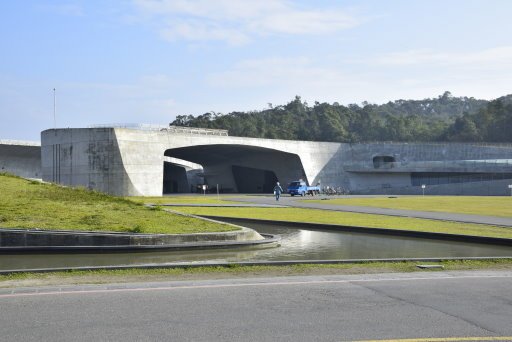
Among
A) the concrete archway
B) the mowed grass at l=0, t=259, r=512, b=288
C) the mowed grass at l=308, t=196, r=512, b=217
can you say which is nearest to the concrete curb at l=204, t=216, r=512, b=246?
the mowed grass at l=0, t=259, r=512, b=288

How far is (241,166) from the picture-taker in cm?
8444

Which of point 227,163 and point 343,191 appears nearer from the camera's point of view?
point 343,191

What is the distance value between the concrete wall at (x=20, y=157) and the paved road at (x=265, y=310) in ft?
239

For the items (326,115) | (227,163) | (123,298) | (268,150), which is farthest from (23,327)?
(326,115)

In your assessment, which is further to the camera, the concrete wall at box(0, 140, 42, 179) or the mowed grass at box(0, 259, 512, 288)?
the concrete wall at box(0, 140, 42, 179)

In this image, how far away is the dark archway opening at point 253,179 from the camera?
86.8m

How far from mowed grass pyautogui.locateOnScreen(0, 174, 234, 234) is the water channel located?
1666 millimetres

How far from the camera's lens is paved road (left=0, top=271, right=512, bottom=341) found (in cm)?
662

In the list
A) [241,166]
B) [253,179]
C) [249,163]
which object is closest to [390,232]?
[249,163]

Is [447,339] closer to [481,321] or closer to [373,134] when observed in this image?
[481,321]

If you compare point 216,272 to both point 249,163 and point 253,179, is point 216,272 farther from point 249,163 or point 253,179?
point 253,179

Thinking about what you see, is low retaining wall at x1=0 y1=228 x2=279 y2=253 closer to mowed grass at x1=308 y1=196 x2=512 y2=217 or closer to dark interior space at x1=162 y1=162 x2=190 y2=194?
mowed grass at x1=308 y1=196 x2=512 y2=217

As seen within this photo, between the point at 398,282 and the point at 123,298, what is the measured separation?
195 inches

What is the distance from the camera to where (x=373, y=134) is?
452ft
